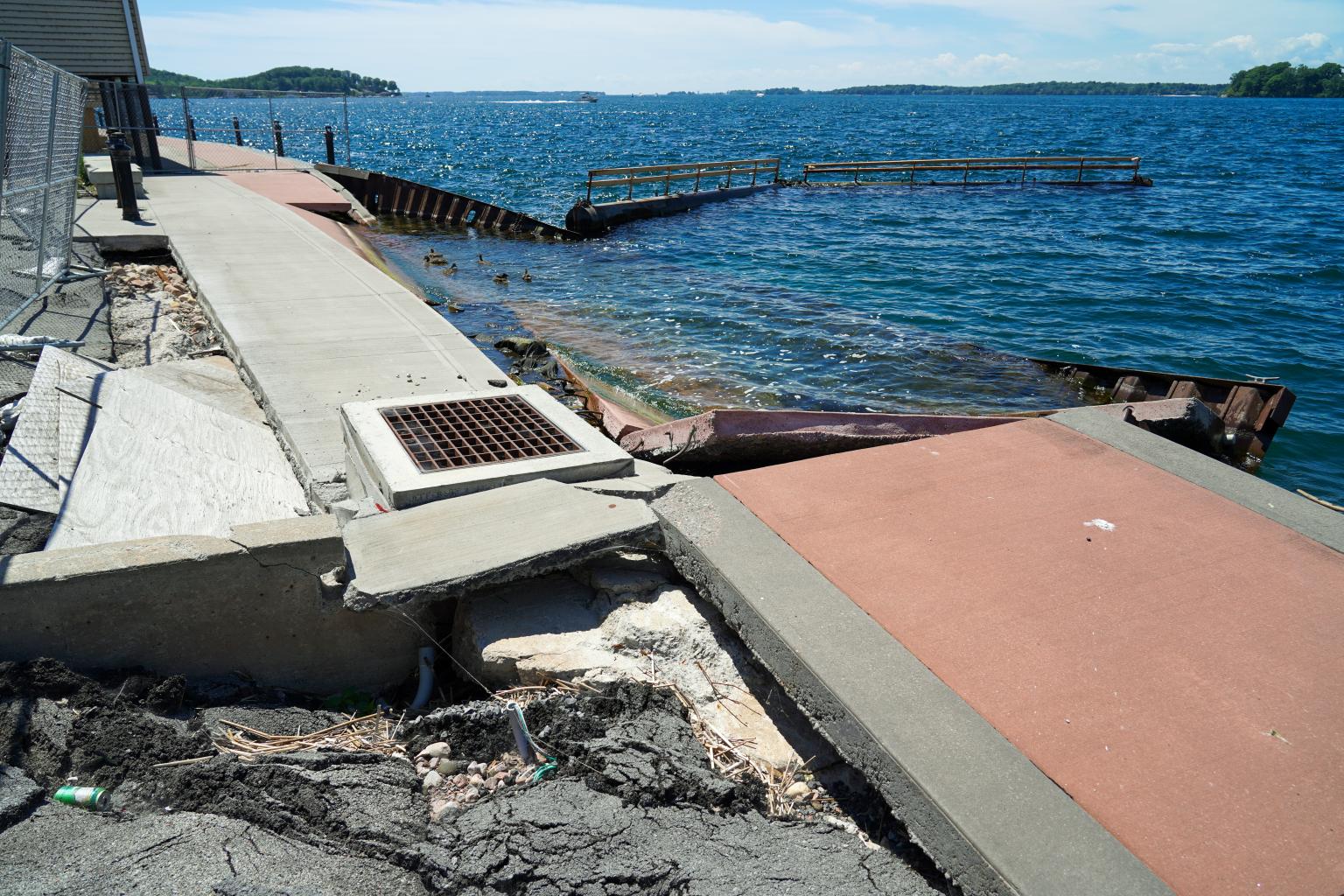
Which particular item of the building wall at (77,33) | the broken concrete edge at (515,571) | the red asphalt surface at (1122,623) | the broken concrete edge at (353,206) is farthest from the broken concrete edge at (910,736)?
the building wall at (77,33)

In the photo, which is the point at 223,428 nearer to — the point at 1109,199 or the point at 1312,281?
the point at 1312,281

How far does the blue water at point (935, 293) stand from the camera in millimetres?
13344

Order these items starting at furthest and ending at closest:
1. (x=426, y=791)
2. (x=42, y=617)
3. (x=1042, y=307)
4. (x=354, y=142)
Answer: (x=354, y=142)
(x=1042, y=307)
(x=42, y=617)
(x=426, y=791)

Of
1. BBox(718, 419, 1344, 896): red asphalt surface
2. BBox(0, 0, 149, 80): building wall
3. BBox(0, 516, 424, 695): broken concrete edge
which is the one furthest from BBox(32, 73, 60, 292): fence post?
BBox(0, 0, 149, 80): building wall

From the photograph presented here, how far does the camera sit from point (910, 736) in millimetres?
3070

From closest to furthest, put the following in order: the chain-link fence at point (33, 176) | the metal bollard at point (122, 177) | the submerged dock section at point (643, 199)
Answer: the chain-link fence at point (33, 176) → the metal bollard at point (122, 177) → the submerged dock section at point (643, 199)

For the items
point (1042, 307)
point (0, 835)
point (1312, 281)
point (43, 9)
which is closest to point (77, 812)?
point (0, 835)

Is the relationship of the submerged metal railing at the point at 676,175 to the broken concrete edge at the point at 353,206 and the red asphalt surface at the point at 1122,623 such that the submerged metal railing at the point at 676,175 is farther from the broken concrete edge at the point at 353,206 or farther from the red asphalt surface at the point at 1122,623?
the red asphalt surface at the point at 1122,623

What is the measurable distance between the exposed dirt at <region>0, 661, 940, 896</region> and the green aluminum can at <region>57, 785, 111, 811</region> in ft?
0.21

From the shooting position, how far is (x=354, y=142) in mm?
82938

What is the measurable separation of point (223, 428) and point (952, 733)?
5.59 metres

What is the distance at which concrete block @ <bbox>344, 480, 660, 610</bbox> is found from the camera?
4.00 m

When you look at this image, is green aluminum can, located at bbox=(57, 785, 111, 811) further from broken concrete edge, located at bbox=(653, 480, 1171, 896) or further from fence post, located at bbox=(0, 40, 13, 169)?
fence post, located at bbox=(0, 40, 13, 169)

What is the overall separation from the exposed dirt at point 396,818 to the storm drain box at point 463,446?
4.85 feet
